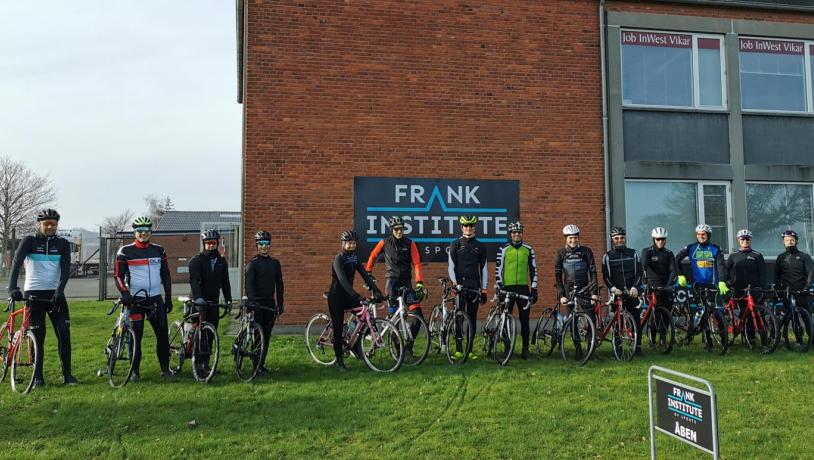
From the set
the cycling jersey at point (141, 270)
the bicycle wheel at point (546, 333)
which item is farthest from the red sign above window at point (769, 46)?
the cycling jersey at point (141, 270)

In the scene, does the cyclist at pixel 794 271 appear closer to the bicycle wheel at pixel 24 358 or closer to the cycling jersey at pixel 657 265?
the cycling jersey at pixel 657 265

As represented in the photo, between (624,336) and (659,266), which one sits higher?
(659,266)

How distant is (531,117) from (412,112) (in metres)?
2.27

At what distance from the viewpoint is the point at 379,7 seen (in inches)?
435

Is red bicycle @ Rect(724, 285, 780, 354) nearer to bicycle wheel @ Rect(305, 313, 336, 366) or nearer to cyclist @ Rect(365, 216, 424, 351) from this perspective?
cyclist @ Rect(365, 216, 424, 351)

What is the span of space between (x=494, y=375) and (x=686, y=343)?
374 cm

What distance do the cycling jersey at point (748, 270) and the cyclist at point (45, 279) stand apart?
912 cm

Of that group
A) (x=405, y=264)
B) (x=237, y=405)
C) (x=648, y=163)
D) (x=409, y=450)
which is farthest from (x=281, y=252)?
(x=648, y=163)

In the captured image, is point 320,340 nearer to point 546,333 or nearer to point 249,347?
point 249,347

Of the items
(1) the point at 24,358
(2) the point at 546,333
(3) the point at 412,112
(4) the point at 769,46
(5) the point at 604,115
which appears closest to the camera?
(1) the point at 24,358

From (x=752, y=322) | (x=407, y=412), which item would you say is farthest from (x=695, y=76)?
(x=407, y=412)

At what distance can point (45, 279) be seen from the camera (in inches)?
277

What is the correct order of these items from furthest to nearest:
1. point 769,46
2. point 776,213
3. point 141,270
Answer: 1. point 769,46
2. point 776,213
3. point 141,270

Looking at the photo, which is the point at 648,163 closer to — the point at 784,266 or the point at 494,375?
the point at 784,266
